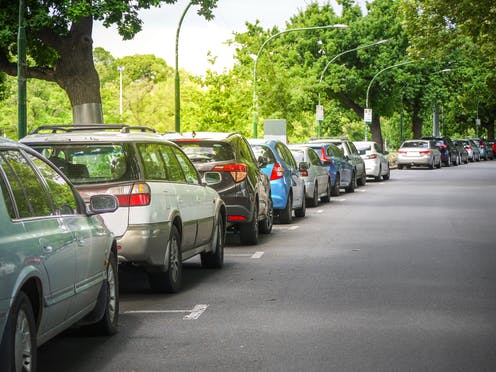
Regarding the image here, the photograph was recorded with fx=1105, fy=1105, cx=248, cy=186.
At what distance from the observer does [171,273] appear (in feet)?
35.0

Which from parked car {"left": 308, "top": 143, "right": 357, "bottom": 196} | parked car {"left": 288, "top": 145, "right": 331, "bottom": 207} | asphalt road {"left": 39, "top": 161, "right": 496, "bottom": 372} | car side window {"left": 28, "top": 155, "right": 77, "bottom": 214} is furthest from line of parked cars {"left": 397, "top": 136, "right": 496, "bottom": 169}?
car side window {"left": 28, "top": 155, "right": 77, "bottom": 214}

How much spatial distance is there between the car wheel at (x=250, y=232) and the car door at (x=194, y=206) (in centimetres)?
324

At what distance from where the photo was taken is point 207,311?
9633 millimetres

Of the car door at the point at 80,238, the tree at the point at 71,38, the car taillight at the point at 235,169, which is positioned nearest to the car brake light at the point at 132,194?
the car door at the point at 80,238

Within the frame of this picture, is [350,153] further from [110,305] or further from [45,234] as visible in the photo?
[45,234]

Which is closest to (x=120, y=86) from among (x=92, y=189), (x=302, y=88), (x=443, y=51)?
(x=302, y=88)

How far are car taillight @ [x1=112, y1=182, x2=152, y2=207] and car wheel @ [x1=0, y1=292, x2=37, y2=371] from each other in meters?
3.93

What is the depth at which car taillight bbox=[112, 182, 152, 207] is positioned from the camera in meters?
10.0

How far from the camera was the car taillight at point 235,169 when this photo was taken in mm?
15266

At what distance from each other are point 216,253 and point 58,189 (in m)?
5.59

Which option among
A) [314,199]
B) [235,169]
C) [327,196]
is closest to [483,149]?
[327,196]

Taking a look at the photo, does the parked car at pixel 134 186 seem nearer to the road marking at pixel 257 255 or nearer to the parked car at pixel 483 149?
Answer: the road marking at pixel 257 255

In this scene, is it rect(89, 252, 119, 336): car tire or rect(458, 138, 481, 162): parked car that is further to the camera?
rect(458, 138, 481, 162): parked car

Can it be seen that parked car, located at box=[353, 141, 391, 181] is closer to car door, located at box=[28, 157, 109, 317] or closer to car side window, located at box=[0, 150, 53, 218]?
car door, located at box=[28, 157, 109, 317]
